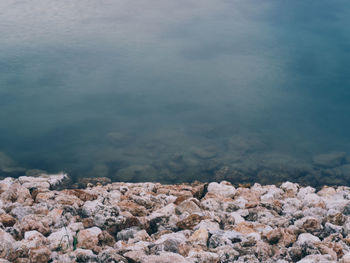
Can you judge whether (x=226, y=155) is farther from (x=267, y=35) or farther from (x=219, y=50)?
(x=267, y=35)

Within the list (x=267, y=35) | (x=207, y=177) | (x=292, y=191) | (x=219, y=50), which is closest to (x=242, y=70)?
(x=219, y=50)

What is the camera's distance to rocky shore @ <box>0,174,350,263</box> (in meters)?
3.53

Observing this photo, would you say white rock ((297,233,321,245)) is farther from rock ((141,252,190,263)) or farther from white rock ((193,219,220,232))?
rock ((141,252,190,263))

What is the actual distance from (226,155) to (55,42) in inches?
343

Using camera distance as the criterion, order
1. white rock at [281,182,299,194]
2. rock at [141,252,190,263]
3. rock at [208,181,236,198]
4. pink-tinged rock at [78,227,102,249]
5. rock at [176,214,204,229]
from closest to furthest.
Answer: rock at [141,252,190,263] → pink-tinged rock at [78,227,102,249] → rock at [176,214,204,229] → rock at [208,181,236,198] → white rock at [281,182,299,194]

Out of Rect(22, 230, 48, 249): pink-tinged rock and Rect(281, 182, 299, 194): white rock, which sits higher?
Rect(22, 230, 48, 249): pink-tinged rock

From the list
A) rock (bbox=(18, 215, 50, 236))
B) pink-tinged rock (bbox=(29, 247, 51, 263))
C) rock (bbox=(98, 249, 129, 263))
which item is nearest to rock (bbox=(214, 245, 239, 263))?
rock (bbox=(98, 249, 129, 263))

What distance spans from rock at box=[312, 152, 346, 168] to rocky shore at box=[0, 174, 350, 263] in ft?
9.16

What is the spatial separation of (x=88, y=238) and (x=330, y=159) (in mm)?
6205

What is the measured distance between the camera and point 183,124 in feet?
30.8

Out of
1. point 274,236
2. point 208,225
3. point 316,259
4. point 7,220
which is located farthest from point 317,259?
point 7,220

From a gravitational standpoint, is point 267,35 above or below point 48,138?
above

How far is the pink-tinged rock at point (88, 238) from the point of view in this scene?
3.70 meters

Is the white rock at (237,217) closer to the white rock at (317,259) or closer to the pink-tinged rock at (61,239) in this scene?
the white rock at (317,259)
